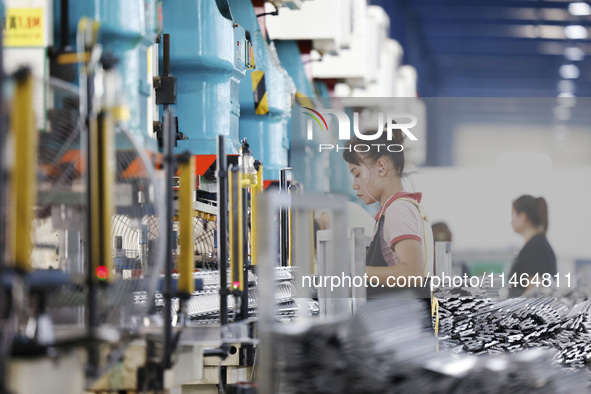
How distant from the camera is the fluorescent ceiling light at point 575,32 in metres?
23.0

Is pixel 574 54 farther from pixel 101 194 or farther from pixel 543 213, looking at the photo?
pixel 101 194

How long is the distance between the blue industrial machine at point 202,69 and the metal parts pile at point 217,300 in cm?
90

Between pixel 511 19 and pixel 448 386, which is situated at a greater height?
pixel 511 19

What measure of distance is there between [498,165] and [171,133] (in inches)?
134

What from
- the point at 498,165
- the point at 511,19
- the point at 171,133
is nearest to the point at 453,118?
the point at 498,165

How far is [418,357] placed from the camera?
12.8 ft

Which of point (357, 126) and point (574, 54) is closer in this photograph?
point (357, 126)

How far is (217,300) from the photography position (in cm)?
713

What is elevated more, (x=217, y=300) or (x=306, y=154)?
(x=306, y=154)

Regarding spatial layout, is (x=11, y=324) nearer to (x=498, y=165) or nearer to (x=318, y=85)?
(x=498, y=165)

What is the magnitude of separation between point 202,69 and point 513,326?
8.44 ft

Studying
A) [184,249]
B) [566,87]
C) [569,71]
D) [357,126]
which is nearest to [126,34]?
[184,249]

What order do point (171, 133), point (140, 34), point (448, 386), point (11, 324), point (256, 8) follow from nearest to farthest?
point (11, 324) → point (448, 386) → point (171, 133) → point (140, 34) → point (256, 8)

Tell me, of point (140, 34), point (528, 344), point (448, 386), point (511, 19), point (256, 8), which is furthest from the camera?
point (511, 19)
